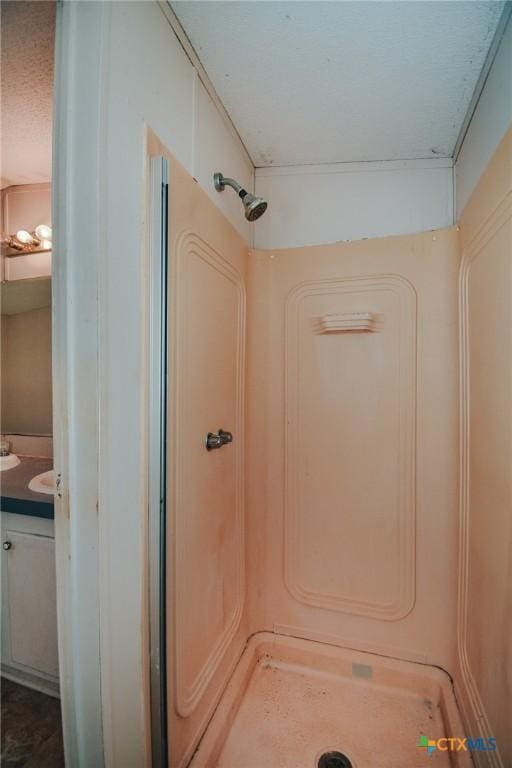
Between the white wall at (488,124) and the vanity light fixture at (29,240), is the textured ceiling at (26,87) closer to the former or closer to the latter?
the vanity light fixture at (29,240)

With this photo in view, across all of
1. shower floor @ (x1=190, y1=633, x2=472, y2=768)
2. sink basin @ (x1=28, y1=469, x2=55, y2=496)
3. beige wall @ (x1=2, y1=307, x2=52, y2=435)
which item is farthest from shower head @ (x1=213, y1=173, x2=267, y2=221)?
shower floor @ (x1=190, y1=633, x2=472, y2=768)

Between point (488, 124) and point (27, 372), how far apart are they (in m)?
2.31

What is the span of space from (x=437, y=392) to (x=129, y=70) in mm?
1504

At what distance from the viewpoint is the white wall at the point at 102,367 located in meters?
0.73

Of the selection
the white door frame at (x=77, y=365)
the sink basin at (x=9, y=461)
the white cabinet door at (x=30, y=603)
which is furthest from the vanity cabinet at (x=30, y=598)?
the white door frame at (x=77, y=365)

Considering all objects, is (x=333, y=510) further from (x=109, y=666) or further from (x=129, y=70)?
(x=129, y=70)

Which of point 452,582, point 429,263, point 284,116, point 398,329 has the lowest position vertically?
point 452,582

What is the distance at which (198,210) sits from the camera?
110 cm

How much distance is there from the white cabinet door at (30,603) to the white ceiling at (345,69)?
6.03ft

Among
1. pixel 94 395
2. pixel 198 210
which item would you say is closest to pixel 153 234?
pixel 198 210

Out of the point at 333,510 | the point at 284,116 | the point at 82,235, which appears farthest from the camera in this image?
the point at 333,510

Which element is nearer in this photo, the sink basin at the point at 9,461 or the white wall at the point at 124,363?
the white wall at the point at 124,363

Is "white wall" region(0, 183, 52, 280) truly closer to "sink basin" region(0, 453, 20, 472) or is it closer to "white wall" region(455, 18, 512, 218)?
"sink basin" region(0, 453, 20, 472)

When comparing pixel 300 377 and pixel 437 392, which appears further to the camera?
pixel 300 377
